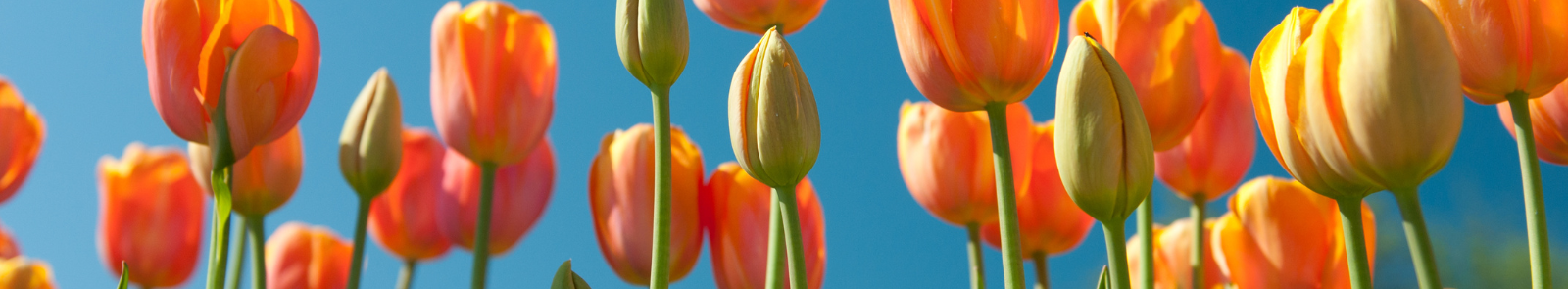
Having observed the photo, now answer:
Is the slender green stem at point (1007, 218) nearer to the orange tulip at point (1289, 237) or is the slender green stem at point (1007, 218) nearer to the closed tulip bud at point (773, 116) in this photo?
the closed tulip bud at point (773, 116)

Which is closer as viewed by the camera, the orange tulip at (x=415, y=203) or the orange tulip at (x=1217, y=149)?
the orange tulip at (x=1217, y=149)

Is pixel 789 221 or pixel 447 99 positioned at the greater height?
pixel 447 99

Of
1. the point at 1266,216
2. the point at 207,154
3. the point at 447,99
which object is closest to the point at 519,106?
the point at 447,99

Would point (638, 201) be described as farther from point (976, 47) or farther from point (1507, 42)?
point (1507, 42)

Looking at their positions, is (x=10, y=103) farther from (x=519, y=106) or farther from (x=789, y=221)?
(x=789, y=221)

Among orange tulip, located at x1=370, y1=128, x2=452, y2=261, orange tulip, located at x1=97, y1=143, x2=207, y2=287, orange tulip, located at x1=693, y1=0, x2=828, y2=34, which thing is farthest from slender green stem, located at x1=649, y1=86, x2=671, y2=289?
orange tulip, located at x1=97, y1=143, x2=207, y2=287

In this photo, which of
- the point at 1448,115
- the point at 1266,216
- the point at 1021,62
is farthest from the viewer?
the point at 1266,216

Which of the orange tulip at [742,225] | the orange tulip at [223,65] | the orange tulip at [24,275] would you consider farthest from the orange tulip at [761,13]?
the orange tulip at [24,275]
